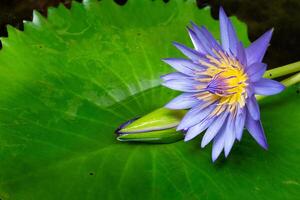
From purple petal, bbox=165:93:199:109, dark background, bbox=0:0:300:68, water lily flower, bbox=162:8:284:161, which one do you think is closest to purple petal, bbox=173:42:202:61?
water lily flower, bbox=162:8:284:161

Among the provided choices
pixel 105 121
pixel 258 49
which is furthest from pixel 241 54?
pixel 105 121

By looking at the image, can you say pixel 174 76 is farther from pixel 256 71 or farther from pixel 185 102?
pixel 256 71

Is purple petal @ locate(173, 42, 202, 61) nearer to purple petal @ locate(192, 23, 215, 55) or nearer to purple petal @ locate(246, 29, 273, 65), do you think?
purple petal @ locate(192, 23, 215, 55)

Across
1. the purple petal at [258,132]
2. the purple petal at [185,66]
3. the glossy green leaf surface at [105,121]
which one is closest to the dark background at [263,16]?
the glossy green leaf surface at [105,121]

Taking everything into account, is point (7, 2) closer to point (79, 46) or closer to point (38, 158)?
point (79, 46)

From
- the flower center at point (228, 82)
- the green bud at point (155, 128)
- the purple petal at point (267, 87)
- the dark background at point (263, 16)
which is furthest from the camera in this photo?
the dark background at point (263, 16)

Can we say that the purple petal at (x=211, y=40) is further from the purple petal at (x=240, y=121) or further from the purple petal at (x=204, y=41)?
the purple petal at (x=240, y=121)

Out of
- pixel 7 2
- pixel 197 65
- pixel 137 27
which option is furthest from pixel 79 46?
pixel 7 2
